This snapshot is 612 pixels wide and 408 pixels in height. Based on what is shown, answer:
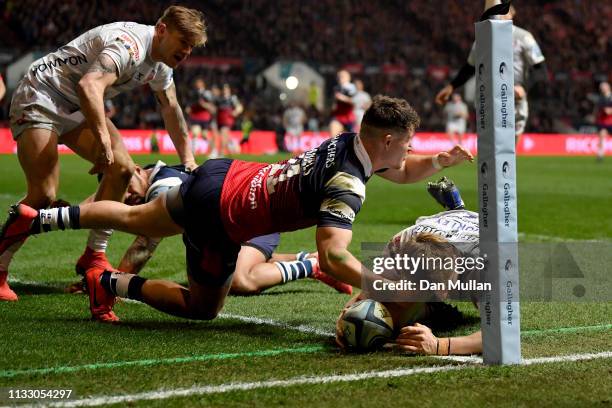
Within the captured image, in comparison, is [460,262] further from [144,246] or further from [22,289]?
[22,289]

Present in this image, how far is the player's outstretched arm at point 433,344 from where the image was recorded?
4.55m

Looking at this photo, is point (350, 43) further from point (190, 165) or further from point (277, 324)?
point (277, 324)

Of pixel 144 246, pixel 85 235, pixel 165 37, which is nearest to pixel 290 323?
pixel 144 246

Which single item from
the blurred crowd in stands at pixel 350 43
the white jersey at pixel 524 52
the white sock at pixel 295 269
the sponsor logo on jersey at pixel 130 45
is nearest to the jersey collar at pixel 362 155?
the white sock at pixel 295 269

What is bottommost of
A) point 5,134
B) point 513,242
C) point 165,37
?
point 5,134

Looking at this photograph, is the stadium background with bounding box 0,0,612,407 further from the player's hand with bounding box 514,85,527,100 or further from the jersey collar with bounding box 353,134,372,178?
the player's hand with bounding box 514,85,527,100

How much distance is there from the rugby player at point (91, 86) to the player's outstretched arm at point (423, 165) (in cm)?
161

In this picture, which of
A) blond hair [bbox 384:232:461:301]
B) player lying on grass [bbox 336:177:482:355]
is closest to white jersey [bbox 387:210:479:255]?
player lying on grass [bbox 336:177:482:355]

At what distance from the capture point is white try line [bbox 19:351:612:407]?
3.62 meters

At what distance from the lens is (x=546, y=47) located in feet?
146

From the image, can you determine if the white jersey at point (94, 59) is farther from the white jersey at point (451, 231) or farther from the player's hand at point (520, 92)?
the player's hand at point (520, 92)

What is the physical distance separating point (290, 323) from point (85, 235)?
485 centimetres

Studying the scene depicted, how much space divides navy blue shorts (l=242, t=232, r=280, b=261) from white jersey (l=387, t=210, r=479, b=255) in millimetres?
1342

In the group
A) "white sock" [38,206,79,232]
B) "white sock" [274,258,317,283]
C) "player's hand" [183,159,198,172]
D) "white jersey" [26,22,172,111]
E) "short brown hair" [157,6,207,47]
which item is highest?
"short brown hair" [157,6,207,47]
